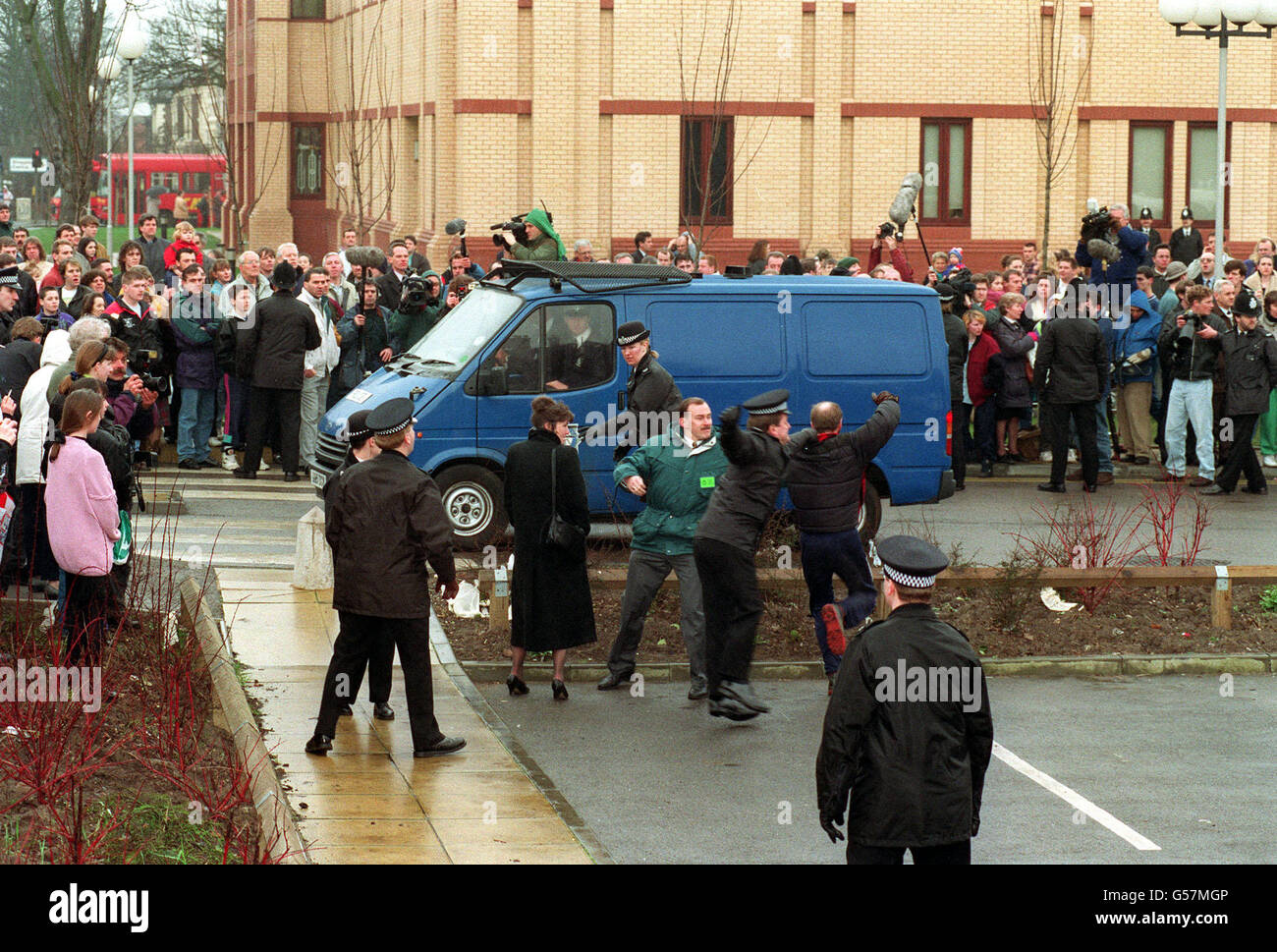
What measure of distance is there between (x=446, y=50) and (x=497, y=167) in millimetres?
2498

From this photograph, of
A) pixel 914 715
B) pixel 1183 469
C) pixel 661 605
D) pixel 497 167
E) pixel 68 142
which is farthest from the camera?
pixel 497 167

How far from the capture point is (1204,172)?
3550 cm

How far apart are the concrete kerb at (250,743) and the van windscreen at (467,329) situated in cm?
413

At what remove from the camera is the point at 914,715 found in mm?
6727

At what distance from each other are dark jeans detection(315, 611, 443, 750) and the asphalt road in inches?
29.7

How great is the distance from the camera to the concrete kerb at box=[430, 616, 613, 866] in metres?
8.49

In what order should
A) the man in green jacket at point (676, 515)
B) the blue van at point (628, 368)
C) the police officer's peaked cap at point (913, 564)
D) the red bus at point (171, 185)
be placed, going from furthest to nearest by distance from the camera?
the red bus at point (171, 185) → the blue van at point (628, 368) → the man in green jacket at point (676, 515) → the police officer's peaked cap at point (913, 564)

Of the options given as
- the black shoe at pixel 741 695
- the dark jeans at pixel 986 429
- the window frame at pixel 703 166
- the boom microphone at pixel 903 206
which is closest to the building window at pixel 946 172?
the window frame at pixel 703 166

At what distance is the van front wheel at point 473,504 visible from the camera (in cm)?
1541

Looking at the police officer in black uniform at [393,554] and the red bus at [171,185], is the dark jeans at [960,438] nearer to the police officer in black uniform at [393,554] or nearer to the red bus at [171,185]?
the police officer in black uniform at [393,554]

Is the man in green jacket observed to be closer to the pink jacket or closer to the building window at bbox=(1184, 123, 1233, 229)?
the pink jacket

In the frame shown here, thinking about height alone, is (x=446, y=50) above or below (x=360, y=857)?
above
